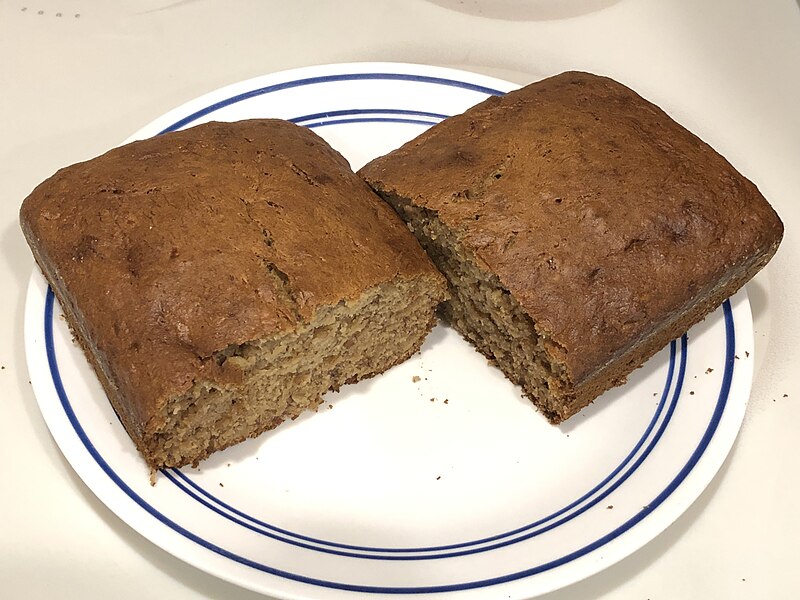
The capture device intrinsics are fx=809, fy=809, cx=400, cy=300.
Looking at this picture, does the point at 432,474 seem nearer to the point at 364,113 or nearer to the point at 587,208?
the point at 587,208

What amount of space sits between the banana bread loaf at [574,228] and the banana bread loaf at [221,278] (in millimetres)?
204

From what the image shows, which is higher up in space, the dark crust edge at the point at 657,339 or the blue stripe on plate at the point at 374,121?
the blue stripe on plate at the point at 374,121

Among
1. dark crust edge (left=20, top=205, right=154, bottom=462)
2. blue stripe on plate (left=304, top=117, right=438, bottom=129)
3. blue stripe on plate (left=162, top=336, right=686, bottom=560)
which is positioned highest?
blue stripe on plate (left=304, top=117, right=438, bottom=129)

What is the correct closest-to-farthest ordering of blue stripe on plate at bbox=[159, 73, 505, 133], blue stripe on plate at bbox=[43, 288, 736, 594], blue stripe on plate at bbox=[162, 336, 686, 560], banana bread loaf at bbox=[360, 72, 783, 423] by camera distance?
blue stripe on plate at bbox=[43, 288, 736, 594] < blue stripe on plate at bbox=[162, 336, 686, 560] < banana bread loaf at bbox=[360, 72, 783, 423] < blue stripe on plate at bbox=[159, 73, 505, 133]

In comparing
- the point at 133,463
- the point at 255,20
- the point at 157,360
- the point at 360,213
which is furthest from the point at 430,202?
the point at 255,20

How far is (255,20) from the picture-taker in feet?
13.6

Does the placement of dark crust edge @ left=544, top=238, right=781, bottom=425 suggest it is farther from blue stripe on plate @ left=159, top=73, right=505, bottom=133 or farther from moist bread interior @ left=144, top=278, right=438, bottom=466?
blue stripe on plate @ left=159, top=73, right=505, bottom=133

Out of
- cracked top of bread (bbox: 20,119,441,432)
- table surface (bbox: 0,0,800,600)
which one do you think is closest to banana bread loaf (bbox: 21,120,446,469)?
cracked top of bread (bbox: 20,119,441,432)

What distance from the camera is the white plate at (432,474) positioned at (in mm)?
2320

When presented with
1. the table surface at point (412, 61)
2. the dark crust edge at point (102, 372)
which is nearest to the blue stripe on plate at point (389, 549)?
the dark crust edge at point (102, 372)

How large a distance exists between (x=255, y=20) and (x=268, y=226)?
2040mm

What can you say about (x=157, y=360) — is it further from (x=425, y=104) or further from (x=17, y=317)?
(x=425, y=104)

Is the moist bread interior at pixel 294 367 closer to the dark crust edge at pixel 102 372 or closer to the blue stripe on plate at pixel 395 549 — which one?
the dark crust edge at pixel 102 372

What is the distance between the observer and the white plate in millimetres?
2320
